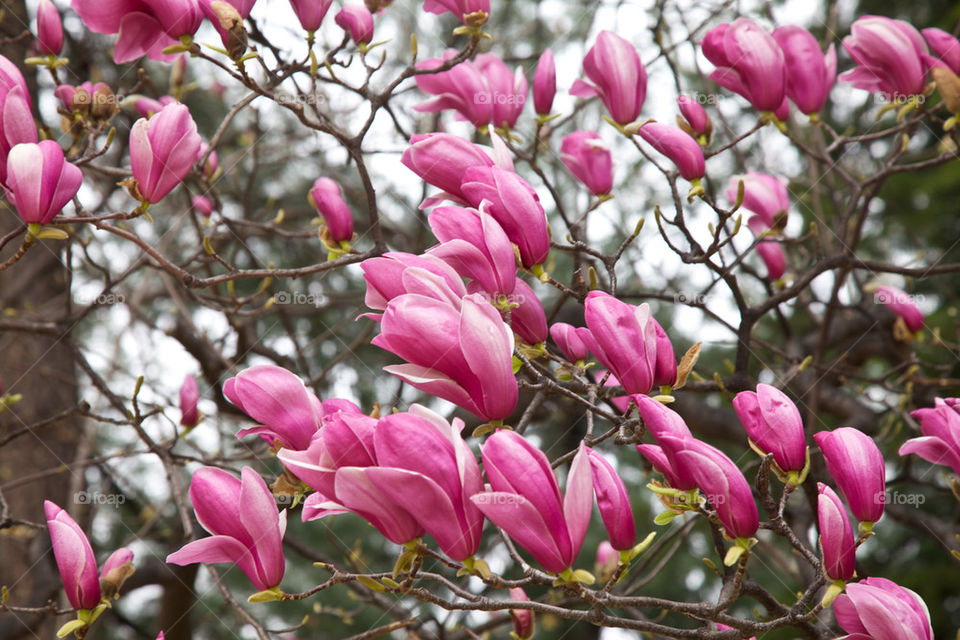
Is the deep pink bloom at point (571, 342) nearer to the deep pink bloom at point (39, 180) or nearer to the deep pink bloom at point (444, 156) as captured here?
the deep pink bloom at point (444, 156)

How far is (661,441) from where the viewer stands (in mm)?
839

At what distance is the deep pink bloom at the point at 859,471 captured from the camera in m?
0.90

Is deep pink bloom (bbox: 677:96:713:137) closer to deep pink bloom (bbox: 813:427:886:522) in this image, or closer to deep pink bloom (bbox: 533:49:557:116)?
deep pink bloom (bbox: 533:49:557:116)

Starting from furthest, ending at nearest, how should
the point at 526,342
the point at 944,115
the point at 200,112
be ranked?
the point at 200,112, the point at 944,115, the point at 526,342

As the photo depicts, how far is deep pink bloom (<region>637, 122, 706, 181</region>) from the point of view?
1.30 meters

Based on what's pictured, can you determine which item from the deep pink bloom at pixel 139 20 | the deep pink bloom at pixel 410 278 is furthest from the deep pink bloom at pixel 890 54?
the deep pink bloom at pixel 139 20

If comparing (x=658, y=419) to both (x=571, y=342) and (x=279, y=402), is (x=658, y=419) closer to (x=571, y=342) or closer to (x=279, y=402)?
(x=571, y=342)

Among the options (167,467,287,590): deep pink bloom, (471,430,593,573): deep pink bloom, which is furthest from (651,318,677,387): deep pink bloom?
(167,467,287,590): deep pink bloom

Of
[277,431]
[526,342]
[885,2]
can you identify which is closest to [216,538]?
[277,431]

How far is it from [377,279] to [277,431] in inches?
9.4

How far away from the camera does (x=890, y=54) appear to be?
157 centimetres

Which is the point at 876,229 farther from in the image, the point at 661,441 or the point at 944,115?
the point at 661,441

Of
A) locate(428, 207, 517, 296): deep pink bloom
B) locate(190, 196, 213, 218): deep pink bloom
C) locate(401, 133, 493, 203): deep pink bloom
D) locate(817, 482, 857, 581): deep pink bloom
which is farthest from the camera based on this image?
locate(190, 196, 213, 218): deep pink bloom

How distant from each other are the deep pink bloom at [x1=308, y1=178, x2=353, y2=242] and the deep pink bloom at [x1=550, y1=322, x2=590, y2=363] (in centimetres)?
45
